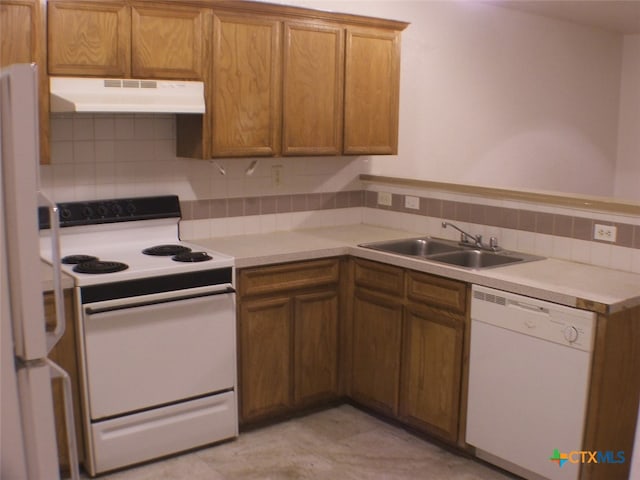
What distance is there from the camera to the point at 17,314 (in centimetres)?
122

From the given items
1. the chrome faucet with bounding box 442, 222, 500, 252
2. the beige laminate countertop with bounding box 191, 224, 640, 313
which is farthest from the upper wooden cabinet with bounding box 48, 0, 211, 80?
the chrome faucet with bounding box 442, 222, 500, 252

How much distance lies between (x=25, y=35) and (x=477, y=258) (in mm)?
2356

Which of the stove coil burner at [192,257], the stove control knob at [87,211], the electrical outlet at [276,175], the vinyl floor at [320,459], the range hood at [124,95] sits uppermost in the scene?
the range hood at [124,95]

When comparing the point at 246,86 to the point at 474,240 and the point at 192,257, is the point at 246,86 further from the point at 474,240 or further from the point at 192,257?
the point at 474,240

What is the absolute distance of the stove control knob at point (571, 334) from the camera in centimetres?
270

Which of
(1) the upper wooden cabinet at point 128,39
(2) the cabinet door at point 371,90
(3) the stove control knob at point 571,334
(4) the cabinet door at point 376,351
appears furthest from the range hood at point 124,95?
(3) the stove control knob at point 571,334

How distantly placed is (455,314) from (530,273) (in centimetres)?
38

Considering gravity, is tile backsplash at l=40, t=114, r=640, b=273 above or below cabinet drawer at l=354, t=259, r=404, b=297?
above

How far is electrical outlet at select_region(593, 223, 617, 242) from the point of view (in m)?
3.15

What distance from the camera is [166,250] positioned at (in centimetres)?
343

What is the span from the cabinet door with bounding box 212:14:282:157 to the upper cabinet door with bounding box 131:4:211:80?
0.09m

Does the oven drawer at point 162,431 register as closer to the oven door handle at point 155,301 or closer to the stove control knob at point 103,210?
the oven door handle at point 155,301

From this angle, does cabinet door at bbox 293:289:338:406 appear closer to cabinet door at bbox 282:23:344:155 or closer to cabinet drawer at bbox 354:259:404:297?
cabinet drawer at bbox 354:259:404:297

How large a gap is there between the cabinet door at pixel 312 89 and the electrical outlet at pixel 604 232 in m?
1.44
